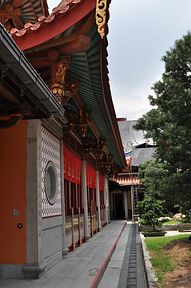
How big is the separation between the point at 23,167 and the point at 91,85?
2376mm

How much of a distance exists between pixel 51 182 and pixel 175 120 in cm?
369

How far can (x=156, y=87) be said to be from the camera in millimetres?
10656

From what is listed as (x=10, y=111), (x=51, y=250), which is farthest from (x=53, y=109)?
(x=51, y=250)

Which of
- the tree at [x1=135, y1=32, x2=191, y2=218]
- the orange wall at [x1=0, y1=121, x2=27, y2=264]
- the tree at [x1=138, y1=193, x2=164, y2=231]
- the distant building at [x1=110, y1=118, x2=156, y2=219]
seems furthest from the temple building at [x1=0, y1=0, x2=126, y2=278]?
the distant building at [x1=110, y1=118, x2=156, y2=219]

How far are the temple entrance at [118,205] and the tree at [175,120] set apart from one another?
2291cm

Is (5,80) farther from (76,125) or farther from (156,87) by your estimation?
(156,87)

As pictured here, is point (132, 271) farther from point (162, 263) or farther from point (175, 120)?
point (175, 120)

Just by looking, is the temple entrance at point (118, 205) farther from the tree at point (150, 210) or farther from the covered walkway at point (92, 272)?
the covered walkway at point (92, 272)

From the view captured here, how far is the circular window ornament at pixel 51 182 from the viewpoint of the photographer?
25.8ft

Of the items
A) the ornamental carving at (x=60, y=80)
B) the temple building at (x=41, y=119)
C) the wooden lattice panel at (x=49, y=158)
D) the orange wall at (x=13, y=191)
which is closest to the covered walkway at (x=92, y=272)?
the temple building at (x=41, y=119)

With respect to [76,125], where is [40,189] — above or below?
below

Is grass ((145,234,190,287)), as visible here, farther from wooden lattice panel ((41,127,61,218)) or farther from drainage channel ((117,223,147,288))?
wooden lattice panel ((41,127,61,218))

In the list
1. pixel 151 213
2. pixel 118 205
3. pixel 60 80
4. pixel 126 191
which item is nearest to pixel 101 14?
pixel 60 80

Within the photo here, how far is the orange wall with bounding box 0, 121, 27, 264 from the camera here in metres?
6.68
